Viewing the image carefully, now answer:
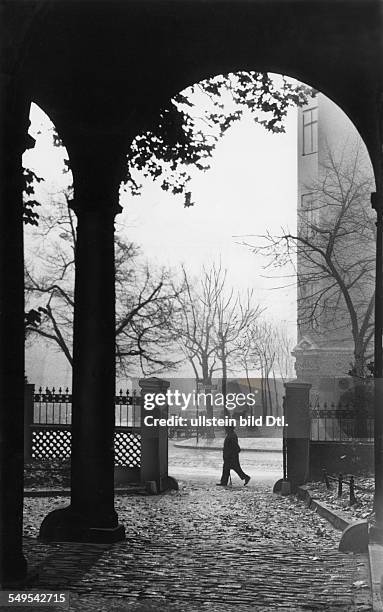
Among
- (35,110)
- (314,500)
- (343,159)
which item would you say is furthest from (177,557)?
(343,159)

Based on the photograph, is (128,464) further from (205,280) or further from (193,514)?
(205,280)

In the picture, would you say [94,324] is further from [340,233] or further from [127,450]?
[340,233]

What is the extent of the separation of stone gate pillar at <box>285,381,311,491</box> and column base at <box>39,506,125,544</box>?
27.7ft

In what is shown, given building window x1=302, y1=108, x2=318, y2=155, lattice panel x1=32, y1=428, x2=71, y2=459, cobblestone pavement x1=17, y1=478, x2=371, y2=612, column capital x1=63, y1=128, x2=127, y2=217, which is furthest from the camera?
building window x1=302, y1=108, x2=318, y2=155

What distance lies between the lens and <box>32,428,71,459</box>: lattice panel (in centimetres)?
1909

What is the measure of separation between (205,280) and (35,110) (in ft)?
52.1

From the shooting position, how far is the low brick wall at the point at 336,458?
17.4 metres

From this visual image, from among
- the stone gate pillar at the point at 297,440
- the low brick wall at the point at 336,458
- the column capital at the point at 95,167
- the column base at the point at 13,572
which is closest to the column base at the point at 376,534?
the column base at the point at 13,572

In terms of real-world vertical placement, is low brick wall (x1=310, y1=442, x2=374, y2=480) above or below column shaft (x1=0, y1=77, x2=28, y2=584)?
below

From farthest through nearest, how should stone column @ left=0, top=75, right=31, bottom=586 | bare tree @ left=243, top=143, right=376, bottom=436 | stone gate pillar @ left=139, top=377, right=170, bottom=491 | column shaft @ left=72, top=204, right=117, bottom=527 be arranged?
bare tree @ left=243, top=143, right=376, bottom=436 < stone gate pillar @ left=139, top=377, right=170, bottom=491 < column shaft @ left=72, top=204, right=117, bottom=527 < stone column @ left=0, top=75, right=31, bottom=586

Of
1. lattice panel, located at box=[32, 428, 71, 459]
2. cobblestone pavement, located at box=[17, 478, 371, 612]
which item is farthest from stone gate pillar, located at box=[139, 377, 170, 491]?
cobblestone pavement, located at box=[17, 478, 371, 612]

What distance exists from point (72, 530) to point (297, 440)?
872cm

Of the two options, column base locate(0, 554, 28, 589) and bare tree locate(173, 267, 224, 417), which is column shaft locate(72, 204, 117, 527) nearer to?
column base locate(0, 554, 28, 589)

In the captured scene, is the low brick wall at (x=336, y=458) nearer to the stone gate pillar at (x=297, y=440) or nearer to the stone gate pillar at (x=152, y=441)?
the stone gate pillar at (x=297, y=440)
